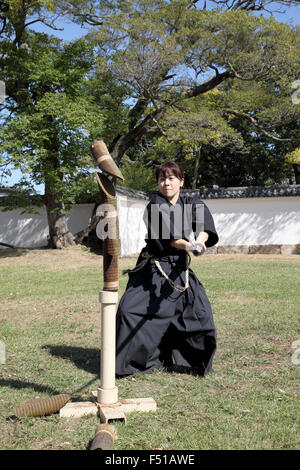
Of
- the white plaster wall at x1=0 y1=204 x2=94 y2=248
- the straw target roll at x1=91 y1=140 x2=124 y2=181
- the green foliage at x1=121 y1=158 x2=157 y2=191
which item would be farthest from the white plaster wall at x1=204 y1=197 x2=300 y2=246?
the straw target roll at x1=91 y1=140 x2=124 y2=181

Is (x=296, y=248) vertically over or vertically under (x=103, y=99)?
under

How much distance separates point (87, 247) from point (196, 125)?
6298mm

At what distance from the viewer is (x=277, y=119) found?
57.7 feet

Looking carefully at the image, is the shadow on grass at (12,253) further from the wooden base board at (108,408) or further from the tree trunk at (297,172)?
the tree trunk at (297,172)

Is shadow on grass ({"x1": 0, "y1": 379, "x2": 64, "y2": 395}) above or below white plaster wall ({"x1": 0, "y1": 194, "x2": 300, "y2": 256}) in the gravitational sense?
below

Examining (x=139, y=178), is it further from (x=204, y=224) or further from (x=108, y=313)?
(x=108, y=313)

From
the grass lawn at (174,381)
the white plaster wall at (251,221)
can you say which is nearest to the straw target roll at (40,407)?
the grass lawn at (174,381)

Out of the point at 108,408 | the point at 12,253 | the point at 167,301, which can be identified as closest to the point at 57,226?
the point at 12,253

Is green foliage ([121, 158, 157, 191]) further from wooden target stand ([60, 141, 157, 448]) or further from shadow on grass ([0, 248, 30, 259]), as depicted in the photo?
wooden target stand ([60, 141, 157, 448])

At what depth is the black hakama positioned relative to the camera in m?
3.92

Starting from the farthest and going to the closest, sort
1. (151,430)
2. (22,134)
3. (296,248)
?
(296,248) → (22,134) → (151,430)

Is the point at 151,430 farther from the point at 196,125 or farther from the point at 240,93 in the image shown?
the point at 240,93

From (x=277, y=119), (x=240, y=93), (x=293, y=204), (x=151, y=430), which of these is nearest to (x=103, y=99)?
(x=240, y=93)

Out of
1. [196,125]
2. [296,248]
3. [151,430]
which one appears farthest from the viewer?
[296,248]
